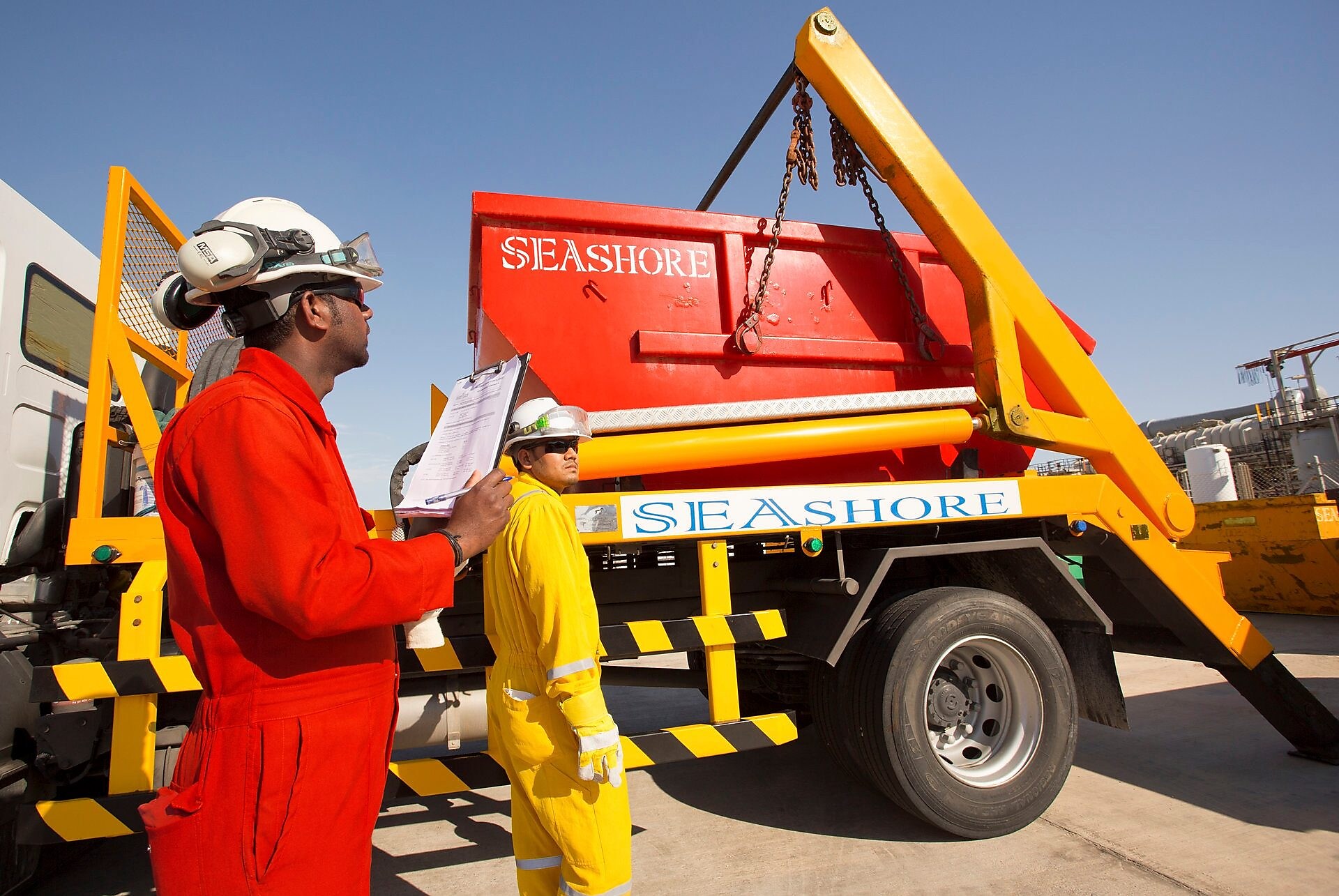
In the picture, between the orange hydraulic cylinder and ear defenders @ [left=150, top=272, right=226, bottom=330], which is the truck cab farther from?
the orange hydraulic cylinder

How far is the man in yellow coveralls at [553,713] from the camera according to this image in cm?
211

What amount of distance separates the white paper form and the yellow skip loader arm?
9.24 ft

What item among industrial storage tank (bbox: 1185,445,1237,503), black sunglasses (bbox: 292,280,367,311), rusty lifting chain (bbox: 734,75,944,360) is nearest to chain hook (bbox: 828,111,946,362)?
rusty lifting chain (bbox: 734,75,944,360)

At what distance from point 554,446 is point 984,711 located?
101 inches

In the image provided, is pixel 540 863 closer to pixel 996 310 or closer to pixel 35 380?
pixel 35 380

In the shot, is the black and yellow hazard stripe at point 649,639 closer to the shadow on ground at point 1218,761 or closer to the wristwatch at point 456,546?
the wristwatch at point 456,546

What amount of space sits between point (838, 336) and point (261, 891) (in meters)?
3.43

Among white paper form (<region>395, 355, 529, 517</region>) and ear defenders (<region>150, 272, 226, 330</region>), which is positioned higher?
ear defenders (<region>150, 272, 226, 330</region>)

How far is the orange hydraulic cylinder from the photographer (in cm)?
321

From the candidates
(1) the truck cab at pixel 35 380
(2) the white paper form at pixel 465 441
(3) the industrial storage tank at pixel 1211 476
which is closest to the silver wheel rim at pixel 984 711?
(2) the white paper form at pixel 465 441

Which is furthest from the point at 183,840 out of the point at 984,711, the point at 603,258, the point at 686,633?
the point at 984,711

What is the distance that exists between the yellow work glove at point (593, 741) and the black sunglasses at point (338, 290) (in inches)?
48.8

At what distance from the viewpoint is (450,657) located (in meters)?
2.95

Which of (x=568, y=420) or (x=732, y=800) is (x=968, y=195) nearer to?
(x=568, y=420)
